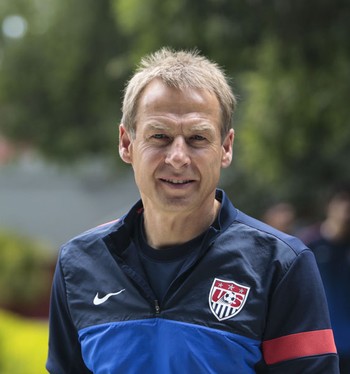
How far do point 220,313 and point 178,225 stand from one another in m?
0.34

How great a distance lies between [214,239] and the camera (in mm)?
2604

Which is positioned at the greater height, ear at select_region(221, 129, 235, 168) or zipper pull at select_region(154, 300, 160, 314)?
ear at select_region(221, 129, 235, 168)

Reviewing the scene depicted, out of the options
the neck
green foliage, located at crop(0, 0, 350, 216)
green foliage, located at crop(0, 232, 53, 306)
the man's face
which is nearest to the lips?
the man's face

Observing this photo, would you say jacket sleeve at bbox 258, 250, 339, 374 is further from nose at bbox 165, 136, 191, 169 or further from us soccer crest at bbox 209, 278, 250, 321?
nose at bbox 165, 136, 191, 169

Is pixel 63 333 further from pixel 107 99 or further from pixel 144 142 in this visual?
pixel 107 99

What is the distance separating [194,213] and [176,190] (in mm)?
129

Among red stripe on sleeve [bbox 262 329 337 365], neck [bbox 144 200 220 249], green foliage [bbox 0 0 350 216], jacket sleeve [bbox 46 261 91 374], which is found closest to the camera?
red stripe on sleeve [bbox 262 329 337 365]

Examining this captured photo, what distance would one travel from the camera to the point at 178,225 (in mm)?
2670

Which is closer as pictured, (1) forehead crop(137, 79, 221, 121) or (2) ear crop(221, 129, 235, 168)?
(1) forehead crop(137, 79, 221, 121)

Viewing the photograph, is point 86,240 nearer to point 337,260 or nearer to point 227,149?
point 227,149

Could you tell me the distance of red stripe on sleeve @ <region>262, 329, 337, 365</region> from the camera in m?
2.43

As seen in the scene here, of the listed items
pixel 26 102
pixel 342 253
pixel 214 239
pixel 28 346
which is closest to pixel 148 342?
Result: pixel 214 239

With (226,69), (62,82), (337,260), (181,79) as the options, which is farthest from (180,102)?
(62,82)

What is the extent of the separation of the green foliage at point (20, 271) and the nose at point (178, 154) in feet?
44.3
